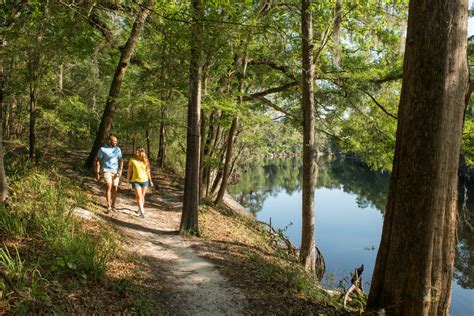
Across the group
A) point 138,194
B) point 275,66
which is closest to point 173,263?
point 138,194

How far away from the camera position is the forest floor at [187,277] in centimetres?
462

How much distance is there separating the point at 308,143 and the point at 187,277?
4171mm

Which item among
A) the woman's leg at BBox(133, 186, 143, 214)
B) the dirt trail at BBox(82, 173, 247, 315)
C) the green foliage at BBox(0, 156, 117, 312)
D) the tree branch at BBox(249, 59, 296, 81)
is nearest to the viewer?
the green foliage at BBox(0, 156, 117, 312)

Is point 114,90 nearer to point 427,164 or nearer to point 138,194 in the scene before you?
point 138,194

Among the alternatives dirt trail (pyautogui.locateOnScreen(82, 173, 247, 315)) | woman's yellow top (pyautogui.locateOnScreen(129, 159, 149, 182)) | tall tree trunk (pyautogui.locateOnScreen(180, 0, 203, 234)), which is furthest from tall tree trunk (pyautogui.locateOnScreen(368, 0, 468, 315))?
woman's yellow top (pyautogui.locateOnScreen(129, 159, 149, 182))

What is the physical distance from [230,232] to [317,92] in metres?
4.83

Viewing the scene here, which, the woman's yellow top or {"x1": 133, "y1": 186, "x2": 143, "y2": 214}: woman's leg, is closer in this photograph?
the woman's yellow top

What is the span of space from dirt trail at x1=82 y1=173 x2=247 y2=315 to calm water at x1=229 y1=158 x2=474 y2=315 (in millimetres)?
2716

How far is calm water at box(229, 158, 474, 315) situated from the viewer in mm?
15888

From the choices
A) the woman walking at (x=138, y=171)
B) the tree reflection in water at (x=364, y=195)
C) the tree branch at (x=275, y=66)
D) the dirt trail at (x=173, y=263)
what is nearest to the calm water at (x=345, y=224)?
the tree reflection in water at (x=364, y=195)

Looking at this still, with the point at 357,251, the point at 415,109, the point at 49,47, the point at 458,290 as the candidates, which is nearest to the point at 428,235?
the point at 415,109

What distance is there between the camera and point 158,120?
1122cm

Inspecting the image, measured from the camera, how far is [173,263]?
6.34 metres

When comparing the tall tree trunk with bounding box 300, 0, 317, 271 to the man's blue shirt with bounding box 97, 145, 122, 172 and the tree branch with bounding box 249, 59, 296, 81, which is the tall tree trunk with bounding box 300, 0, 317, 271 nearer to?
the tree branch with bounding box 249, 59, 296, 81
